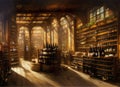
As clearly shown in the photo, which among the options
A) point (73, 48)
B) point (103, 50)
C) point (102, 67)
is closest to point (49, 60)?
point (103, 50)

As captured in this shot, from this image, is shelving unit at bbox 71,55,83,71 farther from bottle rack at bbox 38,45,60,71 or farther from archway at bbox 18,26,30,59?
archway at bbox 18,26,30,59

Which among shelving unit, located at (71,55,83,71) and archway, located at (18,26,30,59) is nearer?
shelving unit, located at (71,55,83,71)

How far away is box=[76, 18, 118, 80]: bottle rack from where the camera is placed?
8.66 metres

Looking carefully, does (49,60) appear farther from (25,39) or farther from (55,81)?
(25,39)

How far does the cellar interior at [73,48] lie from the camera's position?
27.9ft

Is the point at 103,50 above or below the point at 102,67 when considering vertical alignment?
above

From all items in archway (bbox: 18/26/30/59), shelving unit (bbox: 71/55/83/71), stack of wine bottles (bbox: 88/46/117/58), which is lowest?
shelving unit (bbox: 71/55/83/71)

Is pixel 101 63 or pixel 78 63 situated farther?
pixel 78 63

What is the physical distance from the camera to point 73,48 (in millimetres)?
14945

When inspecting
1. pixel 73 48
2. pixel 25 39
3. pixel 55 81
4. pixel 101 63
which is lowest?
pixel 55 81

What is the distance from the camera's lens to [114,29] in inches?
367

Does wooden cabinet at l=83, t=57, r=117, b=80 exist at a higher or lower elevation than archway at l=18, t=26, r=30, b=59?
lower

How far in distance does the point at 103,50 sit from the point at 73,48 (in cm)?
500

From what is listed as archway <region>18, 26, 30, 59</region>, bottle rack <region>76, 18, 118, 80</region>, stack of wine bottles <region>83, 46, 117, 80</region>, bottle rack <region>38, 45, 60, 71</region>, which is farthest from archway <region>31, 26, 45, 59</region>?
stack of wine bottles <region>83, 46, 117, 80</region>
